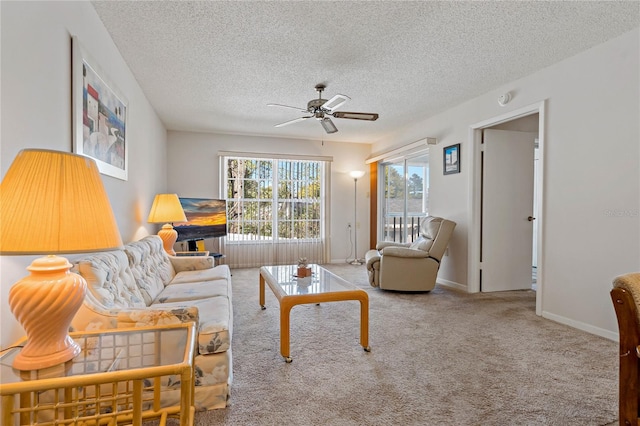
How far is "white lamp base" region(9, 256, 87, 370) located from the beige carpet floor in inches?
32.5

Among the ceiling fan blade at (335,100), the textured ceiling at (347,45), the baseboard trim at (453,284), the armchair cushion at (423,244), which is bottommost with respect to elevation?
the baseboard trim at (453,284)

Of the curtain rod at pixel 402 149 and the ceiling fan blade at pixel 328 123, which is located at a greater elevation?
the curtain rod at pixel 402 149

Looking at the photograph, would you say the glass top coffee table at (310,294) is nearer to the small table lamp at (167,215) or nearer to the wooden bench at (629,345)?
the wooden bench at (629,345)

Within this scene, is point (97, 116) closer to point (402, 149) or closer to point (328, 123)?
point (328, 123)

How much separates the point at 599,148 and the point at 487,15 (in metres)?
1.55

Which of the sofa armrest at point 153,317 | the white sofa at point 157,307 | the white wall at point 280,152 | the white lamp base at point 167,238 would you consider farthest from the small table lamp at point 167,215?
the sofa armrest at point 153,317

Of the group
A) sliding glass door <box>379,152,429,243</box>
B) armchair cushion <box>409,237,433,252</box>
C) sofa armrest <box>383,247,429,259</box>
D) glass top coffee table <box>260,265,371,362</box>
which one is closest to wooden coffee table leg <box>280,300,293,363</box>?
glass top coffee table <box>260,265,371,362</box>

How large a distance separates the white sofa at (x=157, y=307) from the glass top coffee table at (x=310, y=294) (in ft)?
1.40

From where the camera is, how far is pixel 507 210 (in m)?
4.29

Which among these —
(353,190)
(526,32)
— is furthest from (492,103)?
(353,190)

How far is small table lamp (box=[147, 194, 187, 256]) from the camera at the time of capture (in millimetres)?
3947

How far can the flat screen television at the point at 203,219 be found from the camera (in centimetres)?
488

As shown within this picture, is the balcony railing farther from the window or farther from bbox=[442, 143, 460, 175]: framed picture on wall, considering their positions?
the window

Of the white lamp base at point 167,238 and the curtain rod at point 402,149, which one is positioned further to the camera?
the curtain rod at point 402,149
